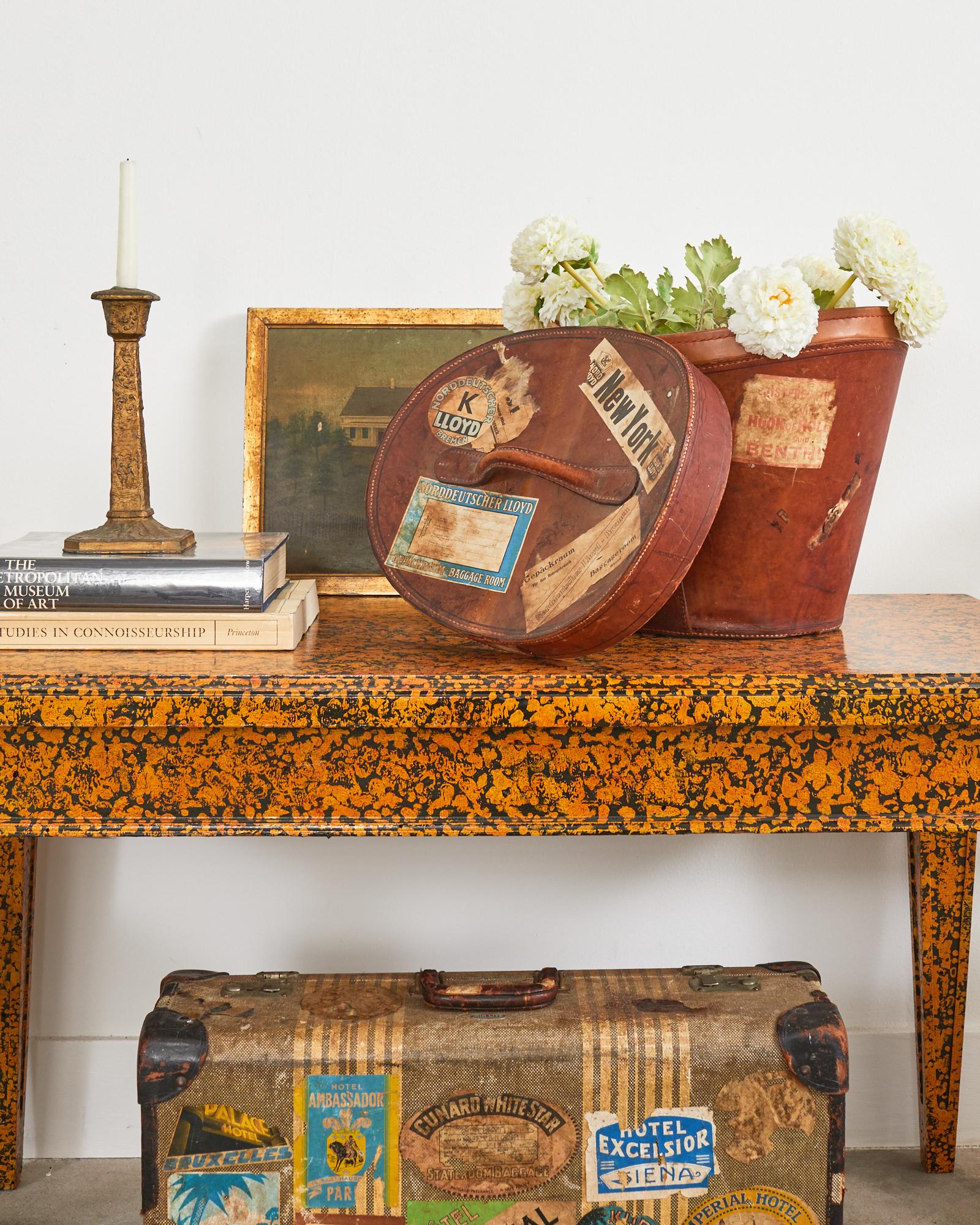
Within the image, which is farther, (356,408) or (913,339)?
(356,408)

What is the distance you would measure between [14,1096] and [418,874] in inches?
22.4

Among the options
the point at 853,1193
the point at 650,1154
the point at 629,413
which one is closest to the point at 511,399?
the point at 629,413

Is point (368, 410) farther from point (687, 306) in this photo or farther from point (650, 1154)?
point (650, 1154)

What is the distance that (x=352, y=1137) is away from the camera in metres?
1.06

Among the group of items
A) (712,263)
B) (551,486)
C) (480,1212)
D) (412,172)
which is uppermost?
(412,172)

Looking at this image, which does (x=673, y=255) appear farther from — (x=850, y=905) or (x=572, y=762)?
(x=850, y=905)

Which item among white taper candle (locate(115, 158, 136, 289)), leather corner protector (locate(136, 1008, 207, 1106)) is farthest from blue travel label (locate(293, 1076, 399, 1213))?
white taper candle (locate(115, 158, 136, 289))

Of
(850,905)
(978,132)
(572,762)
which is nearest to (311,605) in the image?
(572,762)

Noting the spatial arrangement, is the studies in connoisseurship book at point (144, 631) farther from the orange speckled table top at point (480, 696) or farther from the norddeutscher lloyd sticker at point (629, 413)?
the norddeutscher lloyd sticker at point (629, 413)

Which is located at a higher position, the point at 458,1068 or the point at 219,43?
the point at 219,43

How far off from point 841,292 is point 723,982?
0.69 metres

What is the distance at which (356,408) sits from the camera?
4.36ft

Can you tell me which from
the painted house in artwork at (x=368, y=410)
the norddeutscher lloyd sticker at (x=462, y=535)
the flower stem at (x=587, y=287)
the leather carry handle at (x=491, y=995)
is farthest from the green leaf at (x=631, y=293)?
the leather carry handle at (x=491, y=995)

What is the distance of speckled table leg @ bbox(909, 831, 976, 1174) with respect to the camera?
1.35 metres
